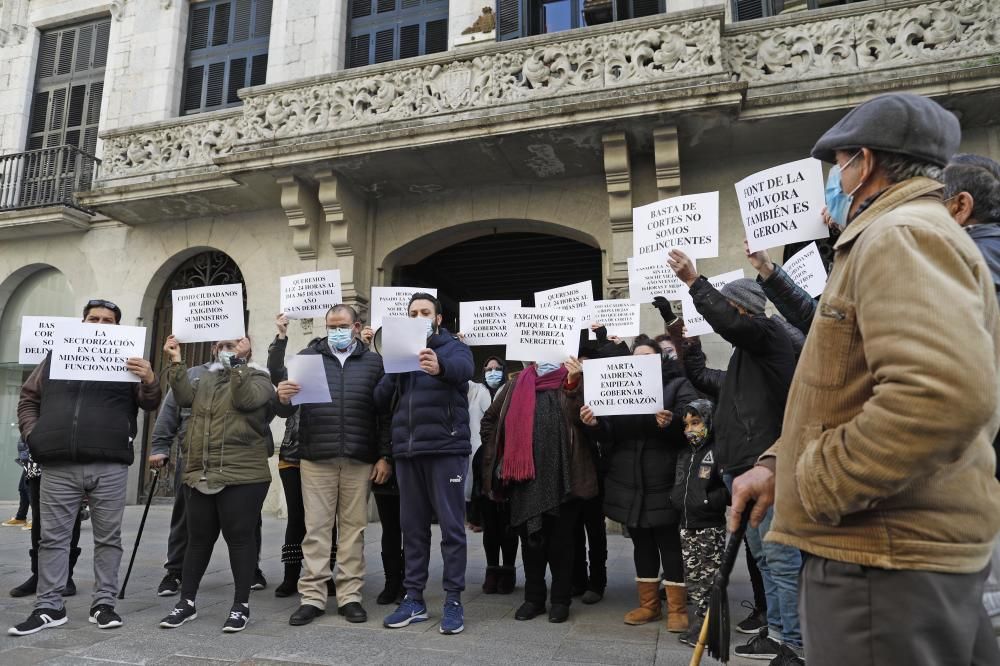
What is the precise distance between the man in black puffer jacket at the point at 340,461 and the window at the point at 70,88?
11.6 meters

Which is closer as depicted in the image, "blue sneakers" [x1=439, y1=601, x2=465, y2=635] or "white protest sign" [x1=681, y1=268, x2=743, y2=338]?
"blue sneakers" [x1=439, y1=601, x2=465, y2=635]

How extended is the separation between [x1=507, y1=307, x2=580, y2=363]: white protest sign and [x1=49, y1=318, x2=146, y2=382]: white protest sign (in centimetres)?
246

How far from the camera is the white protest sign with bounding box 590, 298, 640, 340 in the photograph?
593 centimetres

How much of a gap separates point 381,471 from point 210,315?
164 cm

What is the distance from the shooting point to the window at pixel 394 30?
12.1m

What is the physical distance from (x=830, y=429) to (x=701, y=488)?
2.82 metres

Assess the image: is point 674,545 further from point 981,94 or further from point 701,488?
point 981,94

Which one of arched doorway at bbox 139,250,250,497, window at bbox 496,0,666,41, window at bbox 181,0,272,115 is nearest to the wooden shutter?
window at bbox 496,0,666,41

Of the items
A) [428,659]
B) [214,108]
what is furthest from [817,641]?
[214,108]

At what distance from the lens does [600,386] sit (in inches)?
187

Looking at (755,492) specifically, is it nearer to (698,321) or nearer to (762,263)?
(762,263)

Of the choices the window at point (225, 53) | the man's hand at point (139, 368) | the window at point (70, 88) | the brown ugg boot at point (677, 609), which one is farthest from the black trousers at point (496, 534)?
the window at point (70, 88)

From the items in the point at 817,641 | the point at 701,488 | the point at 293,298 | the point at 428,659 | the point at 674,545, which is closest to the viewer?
the point at 817,641

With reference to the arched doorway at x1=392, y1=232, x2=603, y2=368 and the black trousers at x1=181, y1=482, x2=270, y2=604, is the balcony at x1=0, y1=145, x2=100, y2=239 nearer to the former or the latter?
the arched doorway at x1=392, y1=232, x2=603, y2=368
